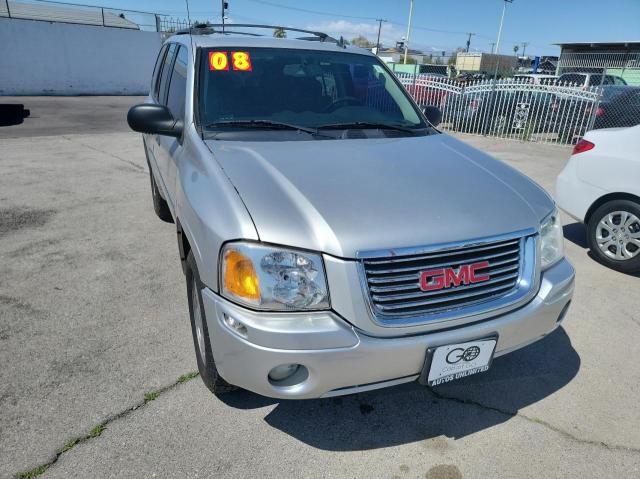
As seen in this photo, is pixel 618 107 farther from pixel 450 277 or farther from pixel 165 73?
pixel 450 277


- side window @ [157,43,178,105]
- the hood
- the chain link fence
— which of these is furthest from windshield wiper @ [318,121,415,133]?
the chain link fence

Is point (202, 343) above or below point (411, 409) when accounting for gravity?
above

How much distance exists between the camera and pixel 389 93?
3537 mm

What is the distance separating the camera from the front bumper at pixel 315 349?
1728 mm

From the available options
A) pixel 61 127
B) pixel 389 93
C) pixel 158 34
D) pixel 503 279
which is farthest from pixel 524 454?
pixel 158 34

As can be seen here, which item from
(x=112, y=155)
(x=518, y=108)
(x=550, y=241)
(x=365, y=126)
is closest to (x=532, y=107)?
(x=518, y=108)

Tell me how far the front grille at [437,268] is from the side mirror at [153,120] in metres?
1.70

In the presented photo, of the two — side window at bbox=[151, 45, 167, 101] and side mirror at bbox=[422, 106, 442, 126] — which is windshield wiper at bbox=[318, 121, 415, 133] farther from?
side window at bbox=[151, 45, 167, 101]

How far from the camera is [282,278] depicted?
178cm

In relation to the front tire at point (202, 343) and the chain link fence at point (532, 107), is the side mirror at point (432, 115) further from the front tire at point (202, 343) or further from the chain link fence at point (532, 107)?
the chain link fence at point (532, 107)

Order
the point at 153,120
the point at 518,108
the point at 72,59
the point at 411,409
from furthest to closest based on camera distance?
1. the point at 72,59
2. the point at 518,108
3. the point at 153,120
4. the point at 411,409

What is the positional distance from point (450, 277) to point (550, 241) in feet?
2.45

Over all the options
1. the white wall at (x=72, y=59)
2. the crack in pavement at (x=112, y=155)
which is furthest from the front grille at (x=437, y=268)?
the white wall at (x=72, y=59)

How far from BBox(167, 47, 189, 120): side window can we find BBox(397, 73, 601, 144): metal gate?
8.95m
